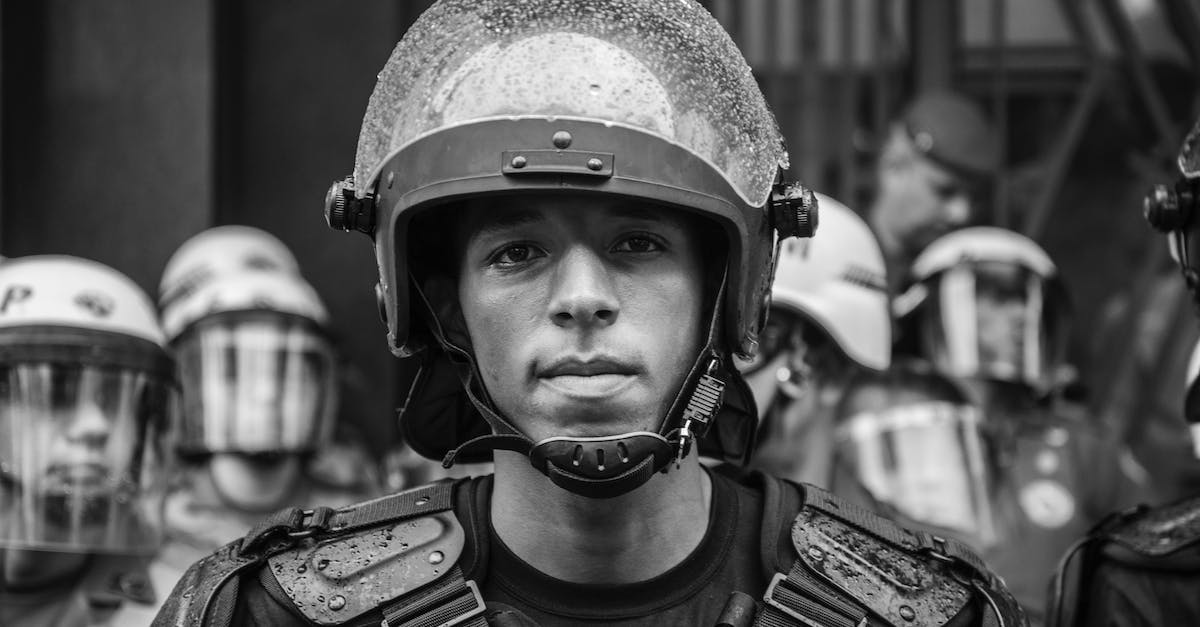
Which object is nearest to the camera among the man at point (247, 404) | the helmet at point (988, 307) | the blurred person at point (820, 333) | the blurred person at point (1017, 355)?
the blurred person at point (820, 333)

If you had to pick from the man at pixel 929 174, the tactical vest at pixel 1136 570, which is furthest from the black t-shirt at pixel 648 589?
the man at pixel 929 174

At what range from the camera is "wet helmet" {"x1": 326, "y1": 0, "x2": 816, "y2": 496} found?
2861mm

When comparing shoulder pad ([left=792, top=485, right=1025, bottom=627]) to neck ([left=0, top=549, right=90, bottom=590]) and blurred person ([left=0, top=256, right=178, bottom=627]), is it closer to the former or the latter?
blurred person ([left=0, top=256, right=178, bottom=627])

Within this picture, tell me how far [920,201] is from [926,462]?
163cm

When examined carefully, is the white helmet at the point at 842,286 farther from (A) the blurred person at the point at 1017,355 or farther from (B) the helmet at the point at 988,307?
(B) the helmet at the point at 988,307

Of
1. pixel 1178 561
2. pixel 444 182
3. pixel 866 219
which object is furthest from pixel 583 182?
pixel 866 219

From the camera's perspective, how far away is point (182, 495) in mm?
Result: 7004

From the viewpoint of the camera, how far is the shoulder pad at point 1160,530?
12.2 feet

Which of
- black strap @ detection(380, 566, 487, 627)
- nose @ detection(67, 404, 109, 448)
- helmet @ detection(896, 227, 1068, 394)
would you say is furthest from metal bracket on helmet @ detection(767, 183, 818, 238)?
helmet @ detection(896, 227, 1068, 394)

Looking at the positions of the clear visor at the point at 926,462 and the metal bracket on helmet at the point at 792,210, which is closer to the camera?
the metal bracket on helmet at the point at 792,210

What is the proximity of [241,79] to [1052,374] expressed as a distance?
3798 millimetres

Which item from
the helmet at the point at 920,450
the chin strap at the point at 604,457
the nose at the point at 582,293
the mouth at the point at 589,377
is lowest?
the helmet at the point at 920,450

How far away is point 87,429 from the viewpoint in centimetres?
504

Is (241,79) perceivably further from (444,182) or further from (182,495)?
(444,182)
